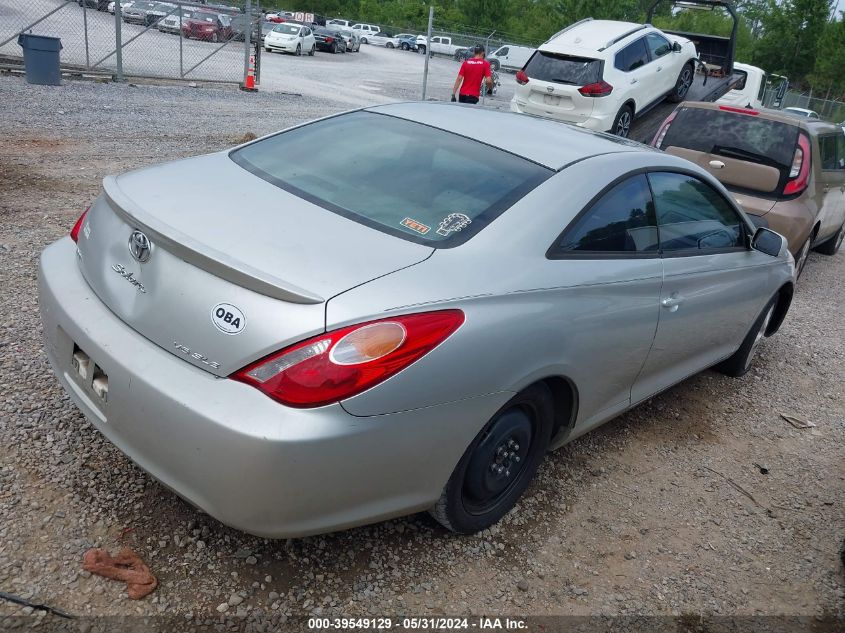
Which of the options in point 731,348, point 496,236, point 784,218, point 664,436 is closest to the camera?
point 496,236

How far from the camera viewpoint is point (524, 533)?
3.09 m

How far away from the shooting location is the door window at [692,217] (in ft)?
11.8

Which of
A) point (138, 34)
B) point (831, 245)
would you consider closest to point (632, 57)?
point (831, 245)

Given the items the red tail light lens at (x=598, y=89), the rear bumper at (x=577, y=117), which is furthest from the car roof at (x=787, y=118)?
the red tail light lens at (x=598, y=89)

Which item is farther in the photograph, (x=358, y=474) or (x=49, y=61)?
(x=49, y=61)

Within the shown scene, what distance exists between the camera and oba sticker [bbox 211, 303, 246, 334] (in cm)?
223

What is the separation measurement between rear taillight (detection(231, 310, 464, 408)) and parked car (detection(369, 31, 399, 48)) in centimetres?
5186

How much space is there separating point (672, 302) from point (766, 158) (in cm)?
430

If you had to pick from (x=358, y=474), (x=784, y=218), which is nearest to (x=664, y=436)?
(x=358, y=474)

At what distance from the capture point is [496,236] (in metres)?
2.72

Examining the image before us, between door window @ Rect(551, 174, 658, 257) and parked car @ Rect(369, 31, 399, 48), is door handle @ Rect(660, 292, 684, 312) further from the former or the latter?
parked car @ Rect(369, 31, 399, 48)

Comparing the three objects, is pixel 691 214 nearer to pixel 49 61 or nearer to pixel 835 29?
pixel 49 61

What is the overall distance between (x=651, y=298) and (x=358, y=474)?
176cm

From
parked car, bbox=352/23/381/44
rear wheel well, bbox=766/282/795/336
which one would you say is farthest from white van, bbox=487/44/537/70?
rear wheel well, bbox=766/282/795/336
